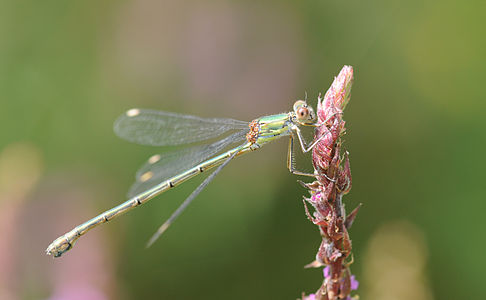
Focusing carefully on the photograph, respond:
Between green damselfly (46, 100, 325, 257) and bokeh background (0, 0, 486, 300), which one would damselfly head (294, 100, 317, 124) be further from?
bokeh background (0, 0, 486, 300)

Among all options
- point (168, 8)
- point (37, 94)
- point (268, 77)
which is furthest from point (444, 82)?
point (37, 94)

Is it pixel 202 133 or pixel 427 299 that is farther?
pixel 202 133

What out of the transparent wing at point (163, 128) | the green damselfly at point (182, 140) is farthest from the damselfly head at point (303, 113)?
the transparent wing at point (163, 128)

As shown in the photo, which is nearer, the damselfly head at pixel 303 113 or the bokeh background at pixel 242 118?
the damselfly head at pixel 303 113

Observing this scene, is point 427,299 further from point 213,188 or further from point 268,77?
point 268,77

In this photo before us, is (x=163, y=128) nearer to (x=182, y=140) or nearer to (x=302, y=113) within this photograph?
(x=182, y=140)

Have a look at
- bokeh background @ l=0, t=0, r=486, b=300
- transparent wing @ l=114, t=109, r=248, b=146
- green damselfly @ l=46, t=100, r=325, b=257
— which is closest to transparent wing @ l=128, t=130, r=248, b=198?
green damselfly @ l=46, t=100, r=325, b=257

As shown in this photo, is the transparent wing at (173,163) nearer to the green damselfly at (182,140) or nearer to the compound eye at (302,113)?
the green damselfly at (182,140)
